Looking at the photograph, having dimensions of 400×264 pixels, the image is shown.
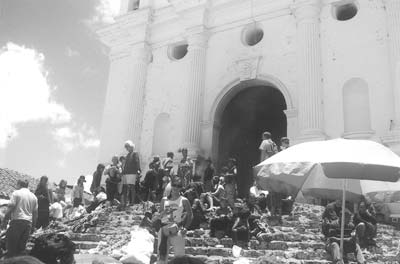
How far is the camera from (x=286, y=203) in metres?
11.1

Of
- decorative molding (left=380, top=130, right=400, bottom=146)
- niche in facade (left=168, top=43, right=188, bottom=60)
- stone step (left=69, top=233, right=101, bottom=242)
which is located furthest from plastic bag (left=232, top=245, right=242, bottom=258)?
niche in facade (left=168, top=43, right=188, bottom=60)

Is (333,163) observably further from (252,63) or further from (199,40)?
(199,40)

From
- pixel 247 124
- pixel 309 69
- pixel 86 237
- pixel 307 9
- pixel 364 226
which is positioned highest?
pixel 307 9

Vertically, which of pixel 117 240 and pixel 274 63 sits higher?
pixel 274 63

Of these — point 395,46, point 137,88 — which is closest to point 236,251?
point 395,46

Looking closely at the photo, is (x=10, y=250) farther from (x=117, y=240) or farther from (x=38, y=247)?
(x=38, y=247)

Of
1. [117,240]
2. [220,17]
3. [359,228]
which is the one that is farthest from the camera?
[220,17]

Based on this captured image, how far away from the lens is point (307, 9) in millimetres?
15539

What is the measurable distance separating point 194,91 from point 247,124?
269 centimetres

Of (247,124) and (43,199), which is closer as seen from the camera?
(43,199)

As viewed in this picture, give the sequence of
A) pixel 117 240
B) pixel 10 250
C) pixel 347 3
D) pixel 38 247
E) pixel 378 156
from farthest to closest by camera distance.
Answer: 1. pixel 347 3
2. pixel 117 240
3. pixel 10 250
4. pixel 378 156
5. pixel 38 247

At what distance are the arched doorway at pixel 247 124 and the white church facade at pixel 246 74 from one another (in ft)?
0.14

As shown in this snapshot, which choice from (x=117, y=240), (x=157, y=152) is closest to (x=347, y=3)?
(x=157, y=152)

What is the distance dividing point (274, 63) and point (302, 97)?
200 cm
